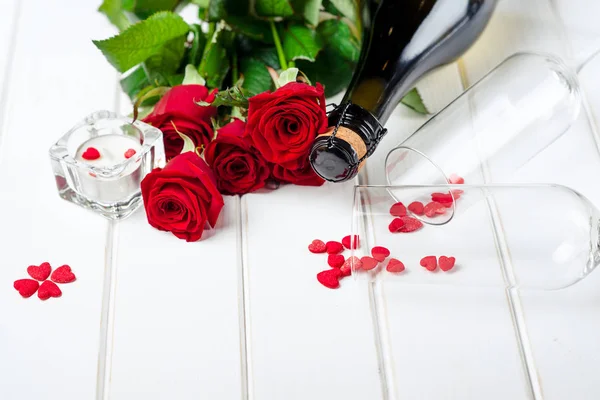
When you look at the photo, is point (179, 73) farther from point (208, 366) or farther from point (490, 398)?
point (490, 398)

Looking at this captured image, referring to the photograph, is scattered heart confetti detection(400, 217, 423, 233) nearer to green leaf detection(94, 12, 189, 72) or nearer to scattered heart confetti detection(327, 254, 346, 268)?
scattered heart confetti detection(327, 254, 346, 268)

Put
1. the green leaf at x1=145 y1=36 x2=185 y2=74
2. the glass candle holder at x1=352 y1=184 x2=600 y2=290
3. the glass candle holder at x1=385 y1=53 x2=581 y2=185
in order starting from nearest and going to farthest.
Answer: the glass candle holder at x1=352 y1=184 x2=600 y2=290
the glass candle holder at x1=385 y1=53 x2=581 y2=185
the green leaf at x1=145 y1=36 x2=185 y2=74

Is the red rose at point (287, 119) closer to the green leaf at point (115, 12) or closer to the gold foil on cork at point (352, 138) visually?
the gold foil on cork at point (352, 138)

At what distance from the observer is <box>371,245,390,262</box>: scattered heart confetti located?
79cm

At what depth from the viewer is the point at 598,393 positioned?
0.78 m

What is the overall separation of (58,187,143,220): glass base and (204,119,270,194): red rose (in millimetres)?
106

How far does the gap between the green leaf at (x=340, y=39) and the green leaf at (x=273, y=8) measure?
57 mm

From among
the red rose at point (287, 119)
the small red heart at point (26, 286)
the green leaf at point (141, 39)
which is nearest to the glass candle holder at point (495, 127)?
the red rose at point (287, 119)

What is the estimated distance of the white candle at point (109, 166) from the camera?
0.89 metres

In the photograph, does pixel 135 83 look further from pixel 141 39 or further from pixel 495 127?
pixel 495 127

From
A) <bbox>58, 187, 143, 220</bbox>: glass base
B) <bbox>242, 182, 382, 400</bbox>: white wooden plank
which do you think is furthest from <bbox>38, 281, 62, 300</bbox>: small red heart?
<bbox>242, 182, 382, 400</bbox>: white wooden plank

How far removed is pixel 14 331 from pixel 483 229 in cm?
51

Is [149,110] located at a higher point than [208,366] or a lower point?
higher

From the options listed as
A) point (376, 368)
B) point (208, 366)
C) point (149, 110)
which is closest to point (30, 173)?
point (149, 110)
